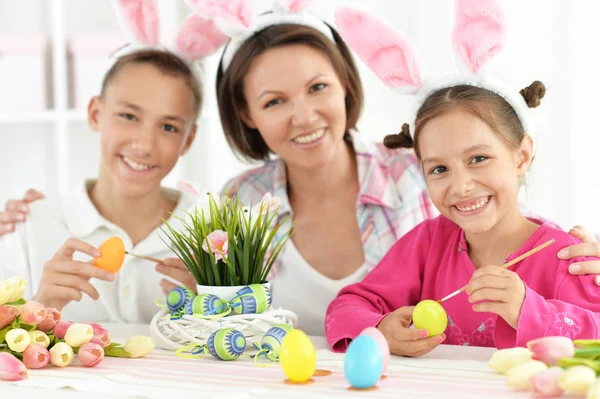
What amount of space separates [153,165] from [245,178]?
27 centimetres

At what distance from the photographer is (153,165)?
2066 millimetres

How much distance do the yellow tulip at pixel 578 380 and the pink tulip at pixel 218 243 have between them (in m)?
0.61

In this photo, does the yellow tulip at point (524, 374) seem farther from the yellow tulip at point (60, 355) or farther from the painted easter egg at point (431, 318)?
the yellow tulip at point (60, 355)

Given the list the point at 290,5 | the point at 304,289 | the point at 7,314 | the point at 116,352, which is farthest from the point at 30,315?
the point at 290,5

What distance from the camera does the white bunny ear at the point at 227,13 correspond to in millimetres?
1847

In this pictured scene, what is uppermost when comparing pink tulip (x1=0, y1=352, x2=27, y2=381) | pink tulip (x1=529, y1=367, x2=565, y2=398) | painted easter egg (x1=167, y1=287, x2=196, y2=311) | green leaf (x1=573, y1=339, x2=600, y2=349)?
painted easter egg (x1=167, y1=287, x2=196, y2=311)

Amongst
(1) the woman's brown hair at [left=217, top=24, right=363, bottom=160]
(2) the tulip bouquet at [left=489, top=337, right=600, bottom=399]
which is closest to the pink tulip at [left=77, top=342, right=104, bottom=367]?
(2) the tulip bouquet at [left=489, top=337, right=600, bottom=399]

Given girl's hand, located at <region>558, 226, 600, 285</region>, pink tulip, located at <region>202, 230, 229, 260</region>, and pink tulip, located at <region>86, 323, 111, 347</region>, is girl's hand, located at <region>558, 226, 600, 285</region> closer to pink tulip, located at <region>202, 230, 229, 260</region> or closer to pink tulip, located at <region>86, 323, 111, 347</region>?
pink tulip, located at <region>202, 230, 229, 260</region>

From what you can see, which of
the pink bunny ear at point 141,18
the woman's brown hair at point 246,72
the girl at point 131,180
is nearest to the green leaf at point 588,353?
the woman's brown hair at point 246,72

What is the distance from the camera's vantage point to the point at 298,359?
3.72 ft

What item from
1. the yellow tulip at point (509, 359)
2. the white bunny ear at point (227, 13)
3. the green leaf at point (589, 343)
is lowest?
the yellow tulip at point (509, 359)

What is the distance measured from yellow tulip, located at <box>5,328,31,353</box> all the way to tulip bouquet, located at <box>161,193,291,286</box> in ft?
0.95

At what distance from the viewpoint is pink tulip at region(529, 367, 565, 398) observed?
103 cm

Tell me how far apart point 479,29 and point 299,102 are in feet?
1.96
